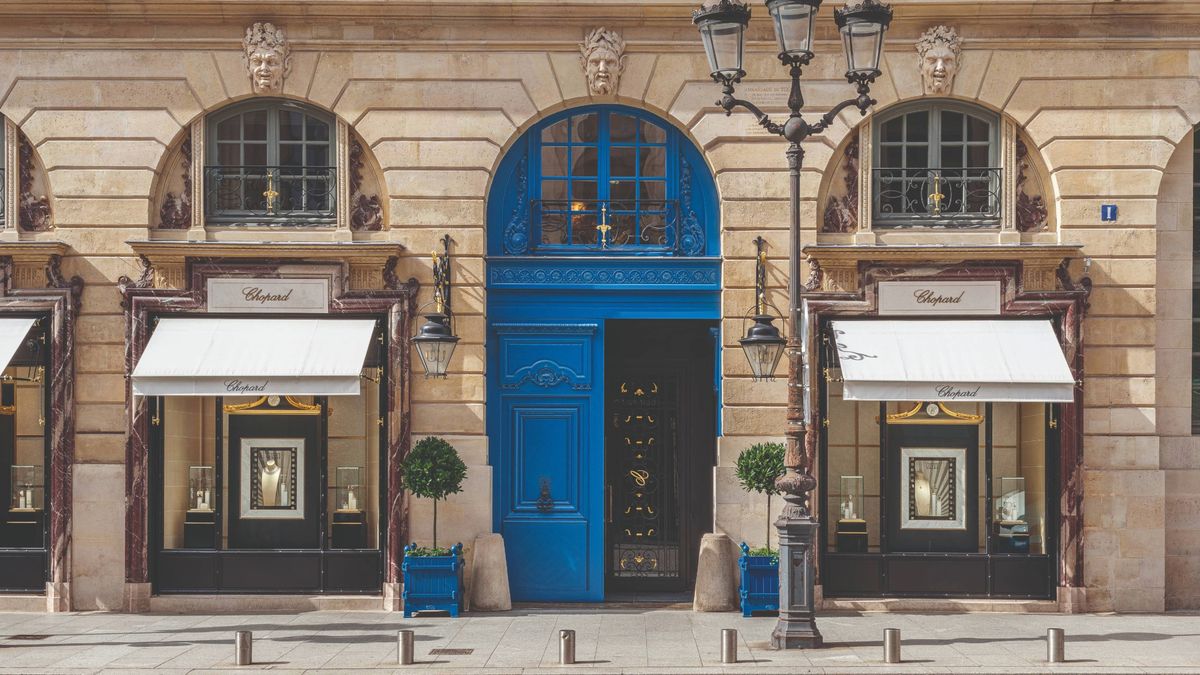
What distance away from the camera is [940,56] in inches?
698

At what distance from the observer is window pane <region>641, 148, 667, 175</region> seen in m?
18.4

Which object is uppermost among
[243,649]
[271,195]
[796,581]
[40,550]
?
[271,195]

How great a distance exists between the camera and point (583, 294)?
18281 millimetres

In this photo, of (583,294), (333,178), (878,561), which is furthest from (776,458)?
(333,178)

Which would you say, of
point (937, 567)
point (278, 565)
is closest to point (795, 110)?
point (937, 567)

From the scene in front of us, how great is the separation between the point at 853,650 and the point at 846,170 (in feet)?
20.6

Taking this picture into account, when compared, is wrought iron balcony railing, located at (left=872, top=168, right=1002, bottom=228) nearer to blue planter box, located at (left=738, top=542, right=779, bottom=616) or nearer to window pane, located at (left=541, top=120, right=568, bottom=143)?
window pane, located at (left=541, top=120, right=568, bottom=143)

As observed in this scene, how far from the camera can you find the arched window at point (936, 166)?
1811 cm

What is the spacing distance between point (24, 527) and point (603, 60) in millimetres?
9034

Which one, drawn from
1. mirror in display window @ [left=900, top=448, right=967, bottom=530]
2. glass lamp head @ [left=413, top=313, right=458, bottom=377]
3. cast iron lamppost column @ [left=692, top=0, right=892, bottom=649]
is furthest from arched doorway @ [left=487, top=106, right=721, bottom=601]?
cast iron lamppost column @ [left=692, top=0, right=892, bottom=649]

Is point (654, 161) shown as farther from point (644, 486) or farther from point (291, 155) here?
point (291, 155)

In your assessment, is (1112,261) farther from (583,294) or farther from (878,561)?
(583,294)

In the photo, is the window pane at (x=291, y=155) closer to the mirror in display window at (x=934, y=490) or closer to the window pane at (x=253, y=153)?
the window pane at (x=253, y=153)

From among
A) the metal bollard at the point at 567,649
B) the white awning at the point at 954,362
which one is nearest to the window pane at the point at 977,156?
the white awning at the point at 954,362
